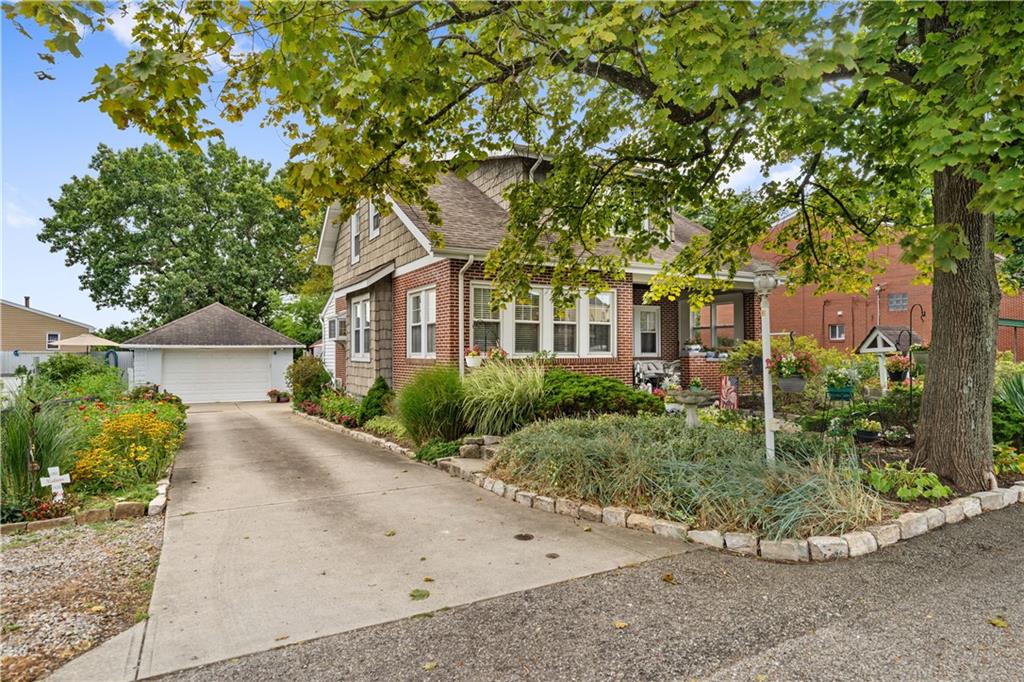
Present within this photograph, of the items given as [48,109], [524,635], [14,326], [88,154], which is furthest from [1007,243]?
[14,326]

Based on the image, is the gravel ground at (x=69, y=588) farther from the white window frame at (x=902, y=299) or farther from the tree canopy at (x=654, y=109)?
the white window frame at (x=902, y=299)

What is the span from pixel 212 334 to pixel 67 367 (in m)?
6.07

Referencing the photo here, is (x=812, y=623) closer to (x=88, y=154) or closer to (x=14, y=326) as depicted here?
(x=88, y=154)

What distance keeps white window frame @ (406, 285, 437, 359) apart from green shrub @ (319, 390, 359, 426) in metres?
1.87

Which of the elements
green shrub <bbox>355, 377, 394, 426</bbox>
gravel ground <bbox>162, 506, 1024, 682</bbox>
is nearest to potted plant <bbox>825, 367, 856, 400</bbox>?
gravel ground <bbox>162, 506, 1024, 682</bbox>

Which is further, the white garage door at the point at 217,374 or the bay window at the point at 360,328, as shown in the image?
the white garage door at the point at 217,374

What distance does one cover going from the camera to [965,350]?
18.7ft

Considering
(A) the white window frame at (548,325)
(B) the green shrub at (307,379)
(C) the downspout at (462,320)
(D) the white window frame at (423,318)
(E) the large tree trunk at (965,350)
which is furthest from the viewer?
(B) the green shrub at (307,379)

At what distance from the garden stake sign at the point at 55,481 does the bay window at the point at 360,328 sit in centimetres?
947

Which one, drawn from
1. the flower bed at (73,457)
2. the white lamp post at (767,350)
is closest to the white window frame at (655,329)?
the white lamp post at (767,350)

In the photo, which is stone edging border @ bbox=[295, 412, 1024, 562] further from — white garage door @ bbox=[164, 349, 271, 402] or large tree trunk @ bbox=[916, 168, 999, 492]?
white garage door @ bbox=[164, 349, 271, 402]

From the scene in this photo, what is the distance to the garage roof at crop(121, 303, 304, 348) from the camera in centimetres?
2192

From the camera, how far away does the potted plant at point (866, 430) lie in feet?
24.4

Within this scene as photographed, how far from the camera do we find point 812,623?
3316mm
